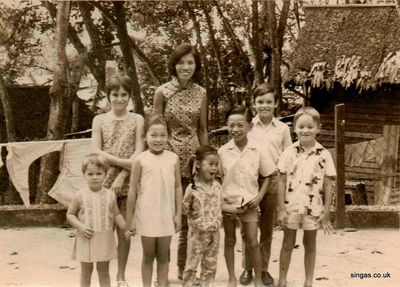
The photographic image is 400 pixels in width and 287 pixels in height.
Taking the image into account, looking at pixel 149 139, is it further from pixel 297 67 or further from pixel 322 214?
pixel 297 67

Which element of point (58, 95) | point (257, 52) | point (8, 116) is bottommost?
point (58, 95)

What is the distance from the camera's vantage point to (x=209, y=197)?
328 cm

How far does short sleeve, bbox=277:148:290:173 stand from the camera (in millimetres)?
3404

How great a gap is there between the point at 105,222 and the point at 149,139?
55cm

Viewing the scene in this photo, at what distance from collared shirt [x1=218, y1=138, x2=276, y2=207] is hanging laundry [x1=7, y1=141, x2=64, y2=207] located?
281 centimetres

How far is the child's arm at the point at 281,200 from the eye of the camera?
132 inches

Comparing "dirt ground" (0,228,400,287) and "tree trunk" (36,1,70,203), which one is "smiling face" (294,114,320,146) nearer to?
"dirt ground" (0,228,400,287)

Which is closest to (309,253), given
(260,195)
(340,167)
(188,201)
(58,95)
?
(260,195)

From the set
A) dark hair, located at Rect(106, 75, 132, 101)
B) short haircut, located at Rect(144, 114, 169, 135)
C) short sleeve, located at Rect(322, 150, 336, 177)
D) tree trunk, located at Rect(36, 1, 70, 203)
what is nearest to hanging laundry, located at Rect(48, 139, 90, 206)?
tree trunk, located at Rect(36, 1, 70, 203)

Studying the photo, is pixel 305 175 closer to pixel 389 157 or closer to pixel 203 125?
pixel 203 125

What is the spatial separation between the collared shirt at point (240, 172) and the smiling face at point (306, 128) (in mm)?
288

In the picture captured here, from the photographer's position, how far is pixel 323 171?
3.39 meters

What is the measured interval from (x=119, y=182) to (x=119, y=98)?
52 centimetres

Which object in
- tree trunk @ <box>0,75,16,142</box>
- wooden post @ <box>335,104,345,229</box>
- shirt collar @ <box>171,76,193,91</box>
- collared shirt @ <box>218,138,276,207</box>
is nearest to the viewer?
collared shirt @ <box>218,138,276,207</box>
